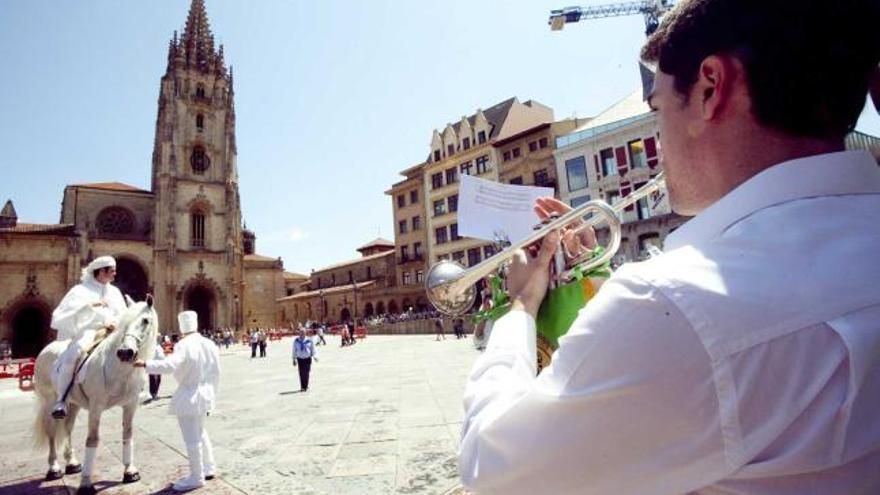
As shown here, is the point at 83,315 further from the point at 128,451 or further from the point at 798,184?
the point at 798,184

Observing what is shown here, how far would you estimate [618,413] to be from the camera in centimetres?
84

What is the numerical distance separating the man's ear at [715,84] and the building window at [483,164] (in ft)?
143

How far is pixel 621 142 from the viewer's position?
33000 millimetres

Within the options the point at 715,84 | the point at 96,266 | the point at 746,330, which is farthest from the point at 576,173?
the point at 746,330

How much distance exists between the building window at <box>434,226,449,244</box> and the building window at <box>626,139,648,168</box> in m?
20.2

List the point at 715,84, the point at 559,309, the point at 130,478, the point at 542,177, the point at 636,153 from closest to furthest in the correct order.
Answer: the point at 715,84 → the point at 559,309 → the point at 130,478 → the point at 636,153 → the point at 542,177

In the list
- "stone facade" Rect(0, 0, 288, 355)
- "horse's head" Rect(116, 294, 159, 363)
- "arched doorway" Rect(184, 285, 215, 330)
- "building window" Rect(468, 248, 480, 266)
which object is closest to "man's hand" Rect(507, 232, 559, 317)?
"horse's head" Rect(116, 294, 159, 363)

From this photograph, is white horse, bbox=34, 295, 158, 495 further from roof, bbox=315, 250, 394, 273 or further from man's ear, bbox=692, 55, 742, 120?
roof, bbox=315, 250, 394, 273

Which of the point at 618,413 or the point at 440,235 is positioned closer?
the point at 618,413

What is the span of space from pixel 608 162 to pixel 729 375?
117 ft

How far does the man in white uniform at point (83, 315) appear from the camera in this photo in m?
6.02

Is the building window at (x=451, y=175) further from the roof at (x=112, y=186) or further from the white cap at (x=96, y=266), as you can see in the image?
the white cap at (x=96, y=266)

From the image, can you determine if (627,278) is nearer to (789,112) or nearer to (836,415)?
(836,415)

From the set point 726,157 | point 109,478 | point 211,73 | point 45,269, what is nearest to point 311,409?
point 109,478
